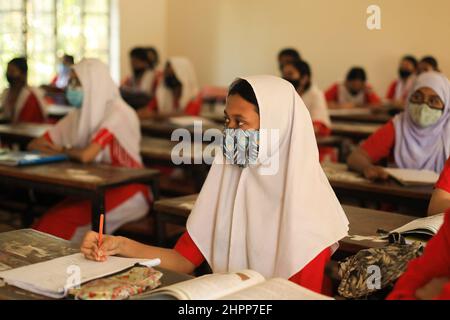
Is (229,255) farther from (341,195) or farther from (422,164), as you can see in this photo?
(422,164)

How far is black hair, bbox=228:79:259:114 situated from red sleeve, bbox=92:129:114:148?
1965 mm

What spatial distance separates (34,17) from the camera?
9.05m

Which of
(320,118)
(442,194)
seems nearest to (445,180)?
(442,194)

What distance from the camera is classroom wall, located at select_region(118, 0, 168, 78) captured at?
9930 millimetres

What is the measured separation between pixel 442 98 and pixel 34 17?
7.08m

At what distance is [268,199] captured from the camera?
6.22 feet

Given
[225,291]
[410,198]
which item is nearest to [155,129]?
[410,198]

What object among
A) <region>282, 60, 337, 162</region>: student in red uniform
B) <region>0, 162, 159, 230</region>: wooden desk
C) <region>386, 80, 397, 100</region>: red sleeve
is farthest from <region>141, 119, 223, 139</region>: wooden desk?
<region>386, 80, 397, 100</region>: red sleeve

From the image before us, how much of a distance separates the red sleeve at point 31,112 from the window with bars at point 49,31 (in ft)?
9.65

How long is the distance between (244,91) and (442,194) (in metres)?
0.94

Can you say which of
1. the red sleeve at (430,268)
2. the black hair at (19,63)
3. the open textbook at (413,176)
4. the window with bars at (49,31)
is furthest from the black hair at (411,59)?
the red sleeve at (430,268)

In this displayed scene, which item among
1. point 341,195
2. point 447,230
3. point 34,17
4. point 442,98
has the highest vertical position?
point 34,17

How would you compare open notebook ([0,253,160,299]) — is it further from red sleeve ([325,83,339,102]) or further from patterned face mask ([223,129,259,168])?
red sleeve ([325,83,339,102])
